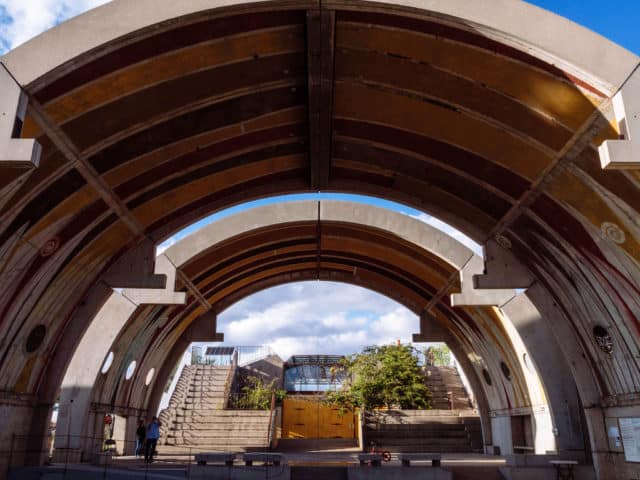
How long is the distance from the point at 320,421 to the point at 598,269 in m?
24.3

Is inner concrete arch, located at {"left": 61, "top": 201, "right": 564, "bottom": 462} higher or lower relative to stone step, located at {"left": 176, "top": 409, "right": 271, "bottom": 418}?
higher

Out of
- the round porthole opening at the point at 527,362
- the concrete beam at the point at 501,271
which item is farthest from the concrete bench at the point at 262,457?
the round porthole opening at the point at 527,362

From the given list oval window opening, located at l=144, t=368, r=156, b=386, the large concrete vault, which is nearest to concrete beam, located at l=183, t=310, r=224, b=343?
oval window opening, located at l=144, t=368, r=156, b=386

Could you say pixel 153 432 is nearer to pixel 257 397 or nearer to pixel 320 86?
pixel 320 86

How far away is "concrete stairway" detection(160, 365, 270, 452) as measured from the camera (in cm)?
2589

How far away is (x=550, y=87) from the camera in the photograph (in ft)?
29.9

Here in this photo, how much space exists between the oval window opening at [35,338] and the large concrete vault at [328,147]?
4 centimetres

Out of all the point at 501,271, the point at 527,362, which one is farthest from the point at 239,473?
the point at 527,362

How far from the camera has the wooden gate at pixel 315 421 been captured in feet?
108

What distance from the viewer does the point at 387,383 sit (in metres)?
29.2

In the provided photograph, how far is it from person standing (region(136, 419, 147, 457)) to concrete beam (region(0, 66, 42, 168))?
17.1 meters

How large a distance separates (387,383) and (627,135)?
75.4 ft

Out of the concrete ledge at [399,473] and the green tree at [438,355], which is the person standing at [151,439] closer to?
the concrete ledge at [399,473]

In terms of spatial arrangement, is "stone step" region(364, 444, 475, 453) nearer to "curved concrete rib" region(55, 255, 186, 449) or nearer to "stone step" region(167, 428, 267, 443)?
"stone step" region(167, 428, 267, 443)
